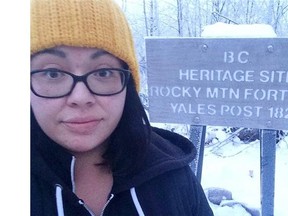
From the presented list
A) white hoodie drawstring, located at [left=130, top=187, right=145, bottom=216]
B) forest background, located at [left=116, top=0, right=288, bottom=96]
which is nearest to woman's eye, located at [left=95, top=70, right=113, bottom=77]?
white hoodie drawstring, located at [left=130, top=187, right=145, bottom=216]

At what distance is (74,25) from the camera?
0.73 m

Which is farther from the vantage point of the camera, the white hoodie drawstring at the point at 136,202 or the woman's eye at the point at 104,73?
the white hoodie drawstring at the point at 136,202

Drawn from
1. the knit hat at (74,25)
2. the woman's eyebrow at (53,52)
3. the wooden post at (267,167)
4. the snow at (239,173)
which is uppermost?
the knit hat at (74,25)

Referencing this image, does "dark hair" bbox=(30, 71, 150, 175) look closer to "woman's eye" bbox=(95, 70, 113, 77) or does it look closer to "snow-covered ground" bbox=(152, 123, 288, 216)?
"woman's eye" bbox=(95, 70, 113, 77)

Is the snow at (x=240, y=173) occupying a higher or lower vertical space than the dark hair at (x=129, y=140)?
lower

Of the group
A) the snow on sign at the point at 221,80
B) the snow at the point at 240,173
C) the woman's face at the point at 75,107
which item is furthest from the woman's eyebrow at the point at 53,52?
the snow at the point at 240,173

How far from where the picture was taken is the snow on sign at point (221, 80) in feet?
5.12

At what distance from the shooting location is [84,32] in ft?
2.37

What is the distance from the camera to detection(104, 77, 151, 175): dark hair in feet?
3.06

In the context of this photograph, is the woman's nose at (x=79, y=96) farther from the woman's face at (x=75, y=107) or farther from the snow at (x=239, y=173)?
the snow at (x=239, y=173)

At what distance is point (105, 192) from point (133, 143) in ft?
0.53

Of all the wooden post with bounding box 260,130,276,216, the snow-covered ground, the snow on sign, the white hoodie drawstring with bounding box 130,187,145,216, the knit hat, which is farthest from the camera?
the snow-covered ground

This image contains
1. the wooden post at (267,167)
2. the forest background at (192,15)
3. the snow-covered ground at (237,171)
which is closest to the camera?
the wooden post at (267,167)

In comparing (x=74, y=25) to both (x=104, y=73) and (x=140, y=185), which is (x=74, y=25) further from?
(x=140, y=185)
